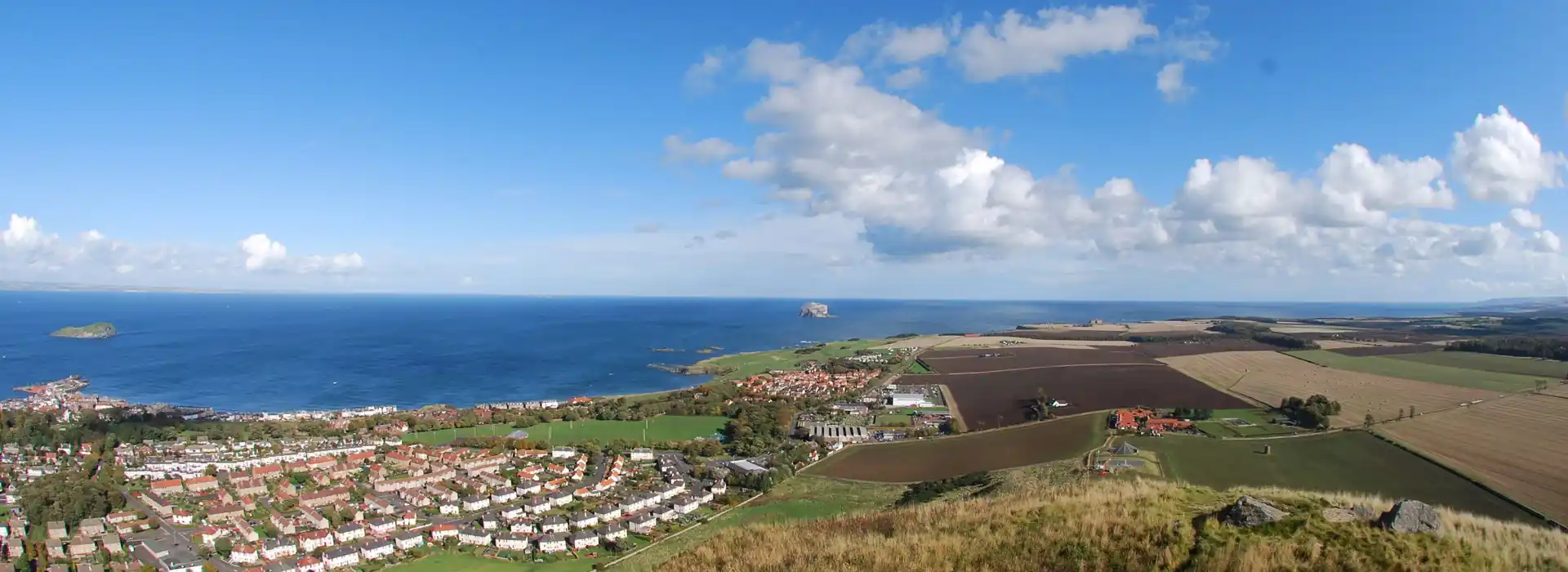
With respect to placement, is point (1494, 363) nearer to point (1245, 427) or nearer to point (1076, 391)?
point (1076, 391)

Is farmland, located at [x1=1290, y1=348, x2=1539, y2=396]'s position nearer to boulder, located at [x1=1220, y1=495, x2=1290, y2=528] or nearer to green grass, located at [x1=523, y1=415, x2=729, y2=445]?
green grass, located at [x1=523, y1=415, x2=729, y2=445]

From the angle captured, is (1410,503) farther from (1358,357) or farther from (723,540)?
(1358,357)

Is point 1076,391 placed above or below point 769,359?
above

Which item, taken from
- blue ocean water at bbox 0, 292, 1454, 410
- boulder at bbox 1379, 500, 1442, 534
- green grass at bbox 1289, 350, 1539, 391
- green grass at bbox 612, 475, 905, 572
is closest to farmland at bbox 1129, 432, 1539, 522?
green grass at bbox 612, 475, 905, 572

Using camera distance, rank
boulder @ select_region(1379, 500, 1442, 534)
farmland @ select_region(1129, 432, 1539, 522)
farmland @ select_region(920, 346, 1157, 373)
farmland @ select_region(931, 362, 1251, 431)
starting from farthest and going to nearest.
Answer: farmland @ select_region(920, 346, 1157, 373) → farmland @ select_region(931, 362, 1251, 431) → farmland @ select_region(1129, 432, 1539, 522) → boulder @ select_region(1379, 500, 1442, 534)

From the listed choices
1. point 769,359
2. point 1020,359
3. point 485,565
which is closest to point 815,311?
point 769,359

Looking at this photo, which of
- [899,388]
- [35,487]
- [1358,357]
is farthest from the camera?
[1358,357]

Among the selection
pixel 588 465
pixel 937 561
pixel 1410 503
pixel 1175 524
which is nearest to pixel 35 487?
pixel 588 465
